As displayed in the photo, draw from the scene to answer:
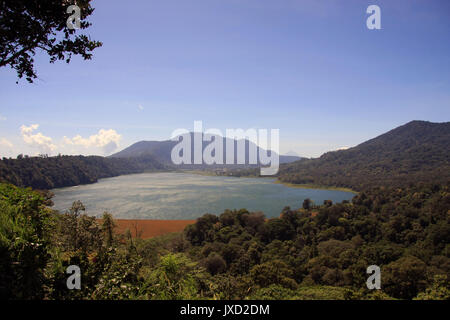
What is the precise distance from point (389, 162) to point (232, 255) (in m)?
115

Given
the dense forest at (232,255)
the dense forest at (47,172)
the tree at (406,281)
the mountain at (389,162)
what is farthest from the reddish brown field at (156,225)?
the mountain at (389,162)

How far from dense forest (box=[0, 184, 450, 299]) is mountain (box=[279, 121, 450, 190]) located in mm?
38777

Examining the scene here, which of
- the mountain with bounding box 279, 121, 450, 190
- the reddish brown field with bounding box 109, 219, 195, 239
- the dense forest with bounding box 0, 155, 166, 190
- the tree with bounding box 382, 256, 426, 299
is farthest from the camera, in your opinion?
the mountain with bounding box 279, 121, 450, 190

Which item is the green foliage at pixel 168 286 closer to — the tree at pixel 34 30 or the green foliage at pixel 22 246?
the green foliage at pixel 22 246

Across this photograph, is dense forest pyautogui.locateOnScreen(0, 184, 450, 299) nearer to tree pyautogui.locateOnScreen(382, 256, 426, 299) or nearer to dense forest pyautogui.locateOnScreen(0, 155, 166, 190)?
tree pyautogui.locateOnScreen(382, 256, 426, 299)

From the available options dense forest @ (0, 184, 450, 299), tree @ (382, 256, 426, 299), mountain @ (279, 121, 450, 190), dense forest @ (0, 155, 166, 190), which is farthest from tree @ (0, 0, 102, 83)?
mountain @ (279, 121, 450, 190)

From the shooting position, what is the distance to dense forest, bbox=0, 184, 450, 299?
10.4ft

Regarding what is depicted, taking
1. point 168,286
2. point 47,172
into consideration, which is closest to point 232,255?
point 168,286

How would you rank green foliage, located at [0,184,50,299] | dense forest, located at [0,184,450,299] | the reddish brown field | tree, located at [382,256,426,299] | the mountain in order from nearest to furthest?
1. green foliage, located at [0,184,50,299]
2. dense forest, located at [0,184,450,299]
3. tree, located at [382,256,426,299]
4. the reddish brown field
5. the mountain

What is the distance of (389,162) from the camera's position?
109125mm

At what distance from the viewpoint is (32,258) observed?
3.02 m
